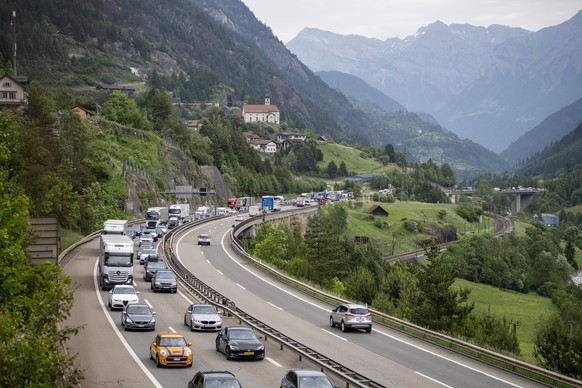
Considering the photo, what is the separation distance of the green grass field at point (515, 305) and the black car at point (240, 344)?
206 feet

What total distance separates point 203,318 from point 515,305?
8842 cm

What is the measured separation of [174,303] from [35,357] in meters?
33.3

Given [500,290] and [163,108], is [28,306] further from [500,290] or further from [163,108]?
[163,108]

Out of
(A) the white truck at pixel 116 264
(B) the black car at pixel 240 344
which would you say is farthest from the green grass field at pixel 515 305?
(B) the black car at pixel 240 344

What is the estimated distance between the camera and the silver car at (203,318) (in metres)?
40.2

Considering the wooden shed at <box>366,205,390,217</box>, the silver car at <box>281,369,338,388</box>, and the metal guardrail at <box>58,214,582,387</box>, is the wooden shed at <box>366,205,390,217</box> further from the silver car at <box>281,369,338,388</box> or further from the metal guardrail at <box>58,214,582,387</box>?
the silver car at <box>281,369,338,388</box>

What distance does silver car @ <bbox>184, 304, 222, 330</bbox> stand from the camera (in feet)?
132

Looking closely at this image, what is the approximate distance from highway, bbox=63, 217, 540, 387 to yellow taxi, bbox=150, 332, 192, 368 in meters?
0.32

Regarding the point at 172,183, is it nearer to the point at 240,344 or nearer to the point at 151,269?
the point at 151,269

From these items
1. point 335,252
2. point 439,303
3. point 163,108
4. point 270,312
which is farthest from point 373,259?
point 163,108

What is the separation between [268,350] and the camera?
1426 inches

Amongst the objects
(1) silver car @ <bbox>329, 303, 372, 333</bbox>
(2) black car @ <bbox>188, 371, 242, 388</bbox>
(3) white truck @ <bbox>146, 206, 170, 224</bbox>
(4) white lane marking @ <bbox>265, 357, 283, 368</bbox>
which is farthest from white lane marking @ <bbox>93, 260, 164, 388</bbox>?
(3) white truck @ <bbox>146, 206, 170, 224</bbox>

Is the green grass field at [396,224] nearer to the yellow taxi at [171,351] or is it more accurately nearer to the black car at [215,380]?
the yellow taxi at [171,351]

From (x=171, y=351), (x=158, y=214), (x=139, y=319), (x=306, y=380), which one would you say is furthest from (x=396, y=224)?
(x=306, y=380)
